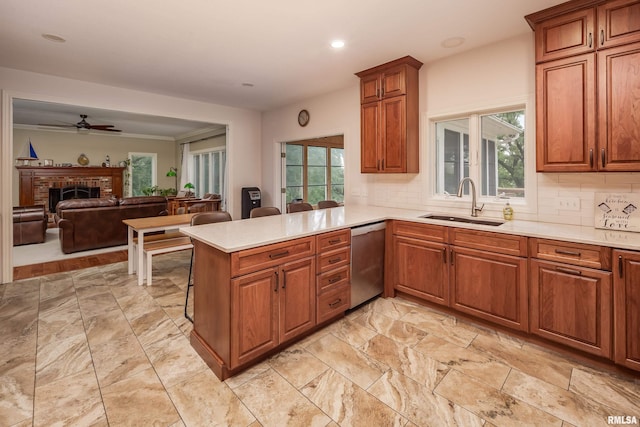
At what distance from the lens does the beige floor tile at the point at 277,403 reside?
1.61 m

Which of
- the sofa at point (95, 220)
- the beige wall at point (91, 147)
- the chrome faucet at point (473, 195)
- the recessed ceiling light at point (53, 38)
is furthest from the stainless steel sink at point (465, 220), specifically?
the beige wall at point (91, 147)

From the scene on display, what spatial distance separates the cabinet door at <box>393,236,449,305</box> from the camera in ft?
9.08

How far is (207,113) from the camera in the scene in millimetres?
5250

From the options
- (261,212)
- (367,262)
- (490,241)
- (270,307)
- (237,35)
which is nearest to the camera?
(270,307)

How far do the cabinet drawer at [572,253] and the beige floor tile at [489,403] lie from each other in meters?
0.99

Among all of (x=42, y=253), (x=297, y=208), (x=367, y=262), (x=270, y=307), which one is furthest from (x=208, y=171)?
(x=270, y=307)

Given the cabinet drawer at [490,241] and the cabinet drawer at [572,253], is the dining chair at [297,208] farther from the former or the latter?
the cabinet drawer at [572,253]

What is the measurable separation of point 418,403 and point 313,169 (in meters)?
5.66

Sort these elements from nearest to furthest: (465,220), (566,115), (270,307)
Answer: (270,307)
(566,115)
(465,220)

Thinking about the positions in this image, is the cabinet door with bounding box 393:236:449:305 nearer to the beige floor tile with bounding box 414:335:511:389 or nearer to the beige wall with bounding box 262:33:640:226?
the beige floor tile with bounding box 414:335:511:389

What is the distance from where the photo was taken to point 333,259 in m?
2.55

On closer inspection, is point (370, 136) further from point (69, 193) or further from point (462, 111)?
point (69, 193)

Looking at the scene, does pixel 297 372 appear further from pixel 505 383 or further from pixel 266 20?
pixel 266 20

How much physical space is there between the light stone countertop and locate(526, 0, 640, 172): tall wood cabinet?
1.54ft
